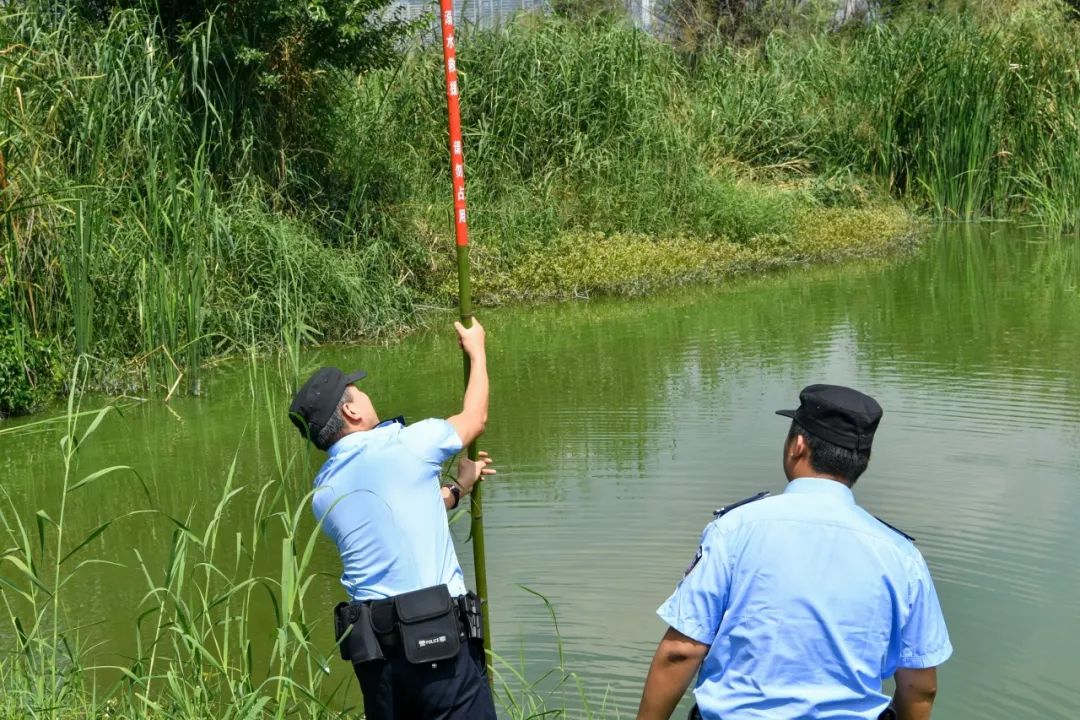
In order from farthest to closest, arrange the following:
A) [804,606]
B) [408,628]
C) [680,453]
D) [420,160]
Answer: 1. [420,160]
2. [680,453]
3. [408,628]
4. [804,606]

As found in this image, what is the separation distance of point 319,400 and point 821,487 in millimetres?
1280

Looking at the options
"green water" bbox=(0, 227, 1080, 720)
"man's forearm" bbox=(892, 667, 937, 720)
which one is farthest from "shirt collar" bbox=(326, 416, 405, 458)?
"man's forearm" bbox=(892, 667, 937, 720)

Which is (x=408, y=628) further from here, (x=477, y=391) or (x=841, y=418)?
(x=841, y=418)

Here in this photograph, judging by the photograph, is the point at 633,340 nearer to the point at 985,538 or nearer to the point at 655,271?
the point at 655,271

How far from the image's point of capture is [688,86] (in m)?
17.1

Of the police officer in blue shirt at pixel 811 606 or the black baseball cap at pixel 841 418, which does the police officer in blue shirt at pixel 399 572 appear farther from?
the black baseball cap at pixel 841 418

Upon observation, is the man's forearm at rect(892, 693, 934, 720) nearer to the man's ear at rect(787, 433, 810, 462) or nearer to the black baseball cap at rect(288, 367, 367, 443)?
the man's ear at rect(787, 433, 810, 462)

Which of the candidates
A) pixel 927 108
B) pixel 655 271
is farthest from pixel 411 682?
pixel 927 108

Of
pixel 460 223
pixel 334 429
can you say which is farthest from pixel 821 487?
pixel 460 223

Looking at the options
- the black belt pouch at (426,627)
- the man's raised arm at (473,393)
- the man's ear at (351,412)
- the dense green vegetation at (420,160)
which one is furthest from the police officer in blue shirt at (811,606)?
the dense green vegetation at (420,160)

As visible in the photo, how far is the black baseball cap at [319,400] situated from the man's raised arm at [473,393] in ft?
0.93

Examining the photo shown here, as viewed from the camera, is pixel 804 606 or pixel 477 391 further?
pixel 477 391

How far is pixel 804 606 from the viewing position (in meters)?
2.48

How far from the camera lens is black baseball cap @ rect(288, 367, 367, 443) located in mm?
3266
